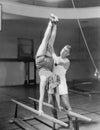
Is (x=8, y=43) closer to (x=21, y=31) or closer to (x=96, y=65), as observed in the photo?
(x=21, y=31)

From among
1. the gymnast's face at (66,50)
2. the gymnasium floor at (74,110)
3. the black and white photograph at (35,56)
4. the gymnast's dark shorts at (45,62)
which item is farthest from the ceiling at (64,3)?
the gymnast's dark shorts at (45,62)

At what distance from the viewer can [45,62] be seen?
277 cm

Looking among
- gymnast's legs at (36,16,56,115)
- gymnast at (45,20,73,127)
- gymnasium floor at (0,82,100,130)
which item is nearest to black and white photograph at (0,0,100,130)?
gymnasium floor at (0,82,100,130)

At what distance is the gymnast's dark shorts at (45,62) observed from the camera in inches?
107

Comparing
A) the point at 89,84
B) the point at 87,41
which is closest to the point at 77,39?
the point at 87,41

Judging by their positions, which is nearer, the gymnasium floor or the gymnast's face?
the gymnast's face

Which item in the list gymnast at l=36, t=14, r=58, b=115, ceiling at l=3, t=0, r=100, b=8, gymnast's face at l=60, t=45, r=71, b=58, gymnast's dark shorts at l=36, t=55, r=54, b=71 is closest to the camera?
gymnast at l=36, t=14, r=58, b=115

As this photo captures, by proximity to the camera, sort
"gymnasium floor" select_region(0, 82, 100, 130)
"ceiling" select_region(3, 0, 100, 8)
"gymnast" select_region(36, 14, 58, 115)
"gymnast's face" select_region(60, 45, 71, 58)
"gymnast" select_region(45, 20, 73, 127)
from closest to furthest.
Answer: "gymnast" select_region(36, 14, 58, 115)
"gymnast" select_region(45, 20, 73, 127)
"gymnast's face" select_region(60, 45, 71, 58)
"gymnasium floor" select_region(0, 82, 100, 130)
"ceiling" select_region(3, 0, 100, 8)

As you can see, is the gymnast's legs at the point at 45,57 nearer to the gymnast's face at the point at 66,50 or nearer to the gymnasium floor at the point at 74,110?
the gymnast's face at the point at 66,50

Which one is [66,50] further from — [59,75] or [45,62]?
[45,62]

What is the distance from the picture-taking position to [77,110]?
15.5ft

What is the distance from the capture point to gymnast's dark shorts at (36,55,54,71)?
2.73 metres

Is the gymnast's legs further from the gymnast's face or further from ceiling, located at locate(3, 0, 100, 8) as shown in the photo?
ceiling, located at locate(3, 0, 100, 8)

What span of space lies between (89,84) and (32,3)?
328 centimetres
